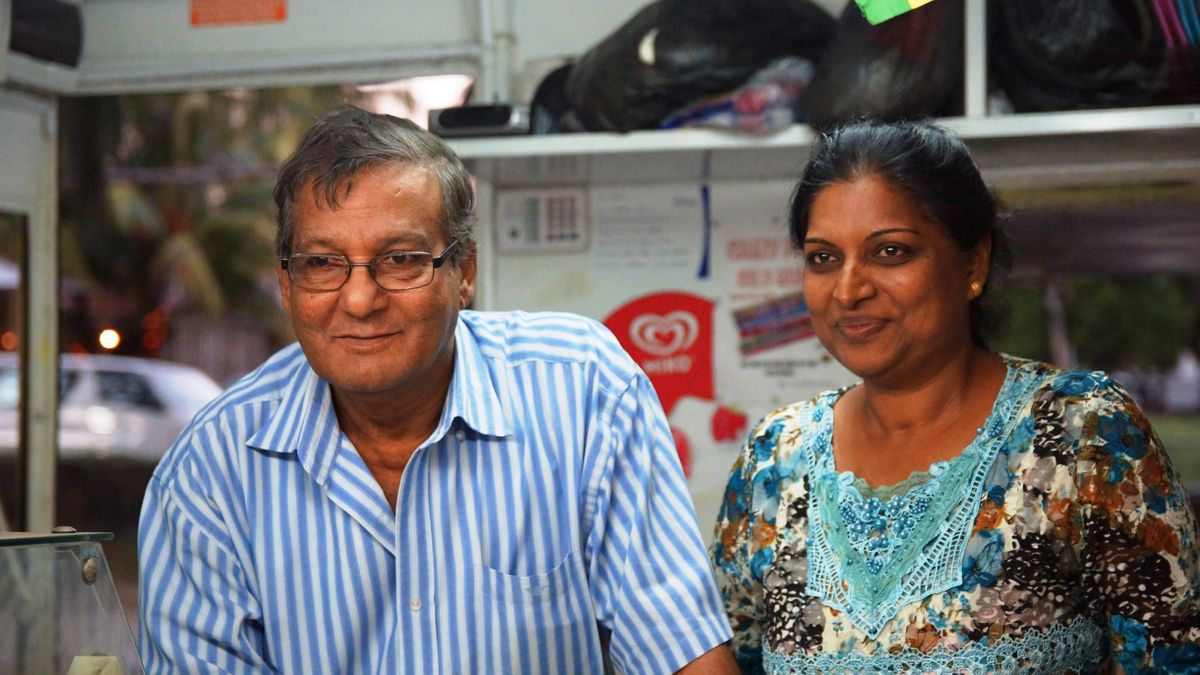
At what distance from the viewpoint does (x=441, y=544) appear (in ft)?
6.48

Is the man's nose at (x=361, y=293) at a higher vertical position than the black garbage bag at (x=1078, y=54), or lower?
lower

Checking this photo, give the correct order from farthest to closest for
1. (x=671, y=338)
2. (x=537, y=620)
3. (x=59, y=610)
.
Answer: (x=671, y=338) → (x=537, y=620) → (x=59, y=610)

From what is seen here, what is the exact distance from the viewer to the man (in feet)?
6.25

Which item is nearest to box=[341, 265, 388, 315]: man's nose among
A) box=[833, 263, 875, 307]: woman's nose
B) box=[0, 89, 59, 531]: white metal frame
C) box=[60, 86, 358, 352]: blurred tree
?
box=[833, 263, 875, 307]: woman's nose

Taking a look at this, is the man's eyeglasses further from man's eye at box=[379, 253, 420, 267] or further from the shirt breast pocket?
the shirt breast pocket

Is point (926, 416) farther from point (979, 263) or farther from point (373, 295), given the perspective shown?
point (373, 295)

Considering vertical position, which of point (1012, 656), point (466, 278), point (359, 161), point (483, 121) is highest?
point (483, 121)

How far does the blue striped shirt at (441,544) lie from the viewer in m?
1.94

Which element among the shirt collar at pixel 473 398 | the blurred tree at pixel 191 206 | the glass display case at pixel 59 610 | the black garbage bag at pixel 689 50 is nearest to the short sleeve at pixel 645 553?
the shirt collar at pixel 473 398

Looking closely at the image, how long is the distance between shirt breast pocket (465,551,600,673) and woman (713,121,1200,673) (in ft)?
1.31

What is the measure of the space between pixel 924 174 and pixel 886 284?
207 millimetres

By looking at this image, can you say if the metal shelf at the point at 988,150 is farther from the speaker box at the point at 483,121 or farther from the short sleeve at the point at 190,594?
the short sleeve at the point at 190,594

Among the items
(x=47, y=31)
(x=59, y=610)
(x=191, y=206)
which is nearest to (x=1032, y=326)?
(x=191, y=206)

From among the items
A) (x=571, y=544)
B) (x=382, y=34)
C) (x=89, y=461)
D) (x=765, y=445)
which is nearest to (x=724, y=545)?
(x=765, y=445)
